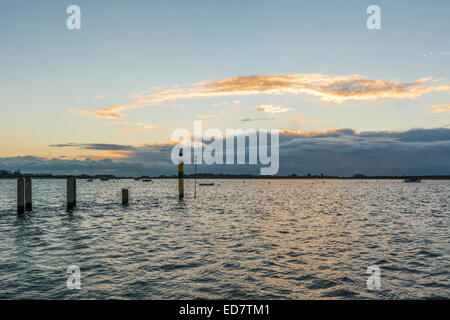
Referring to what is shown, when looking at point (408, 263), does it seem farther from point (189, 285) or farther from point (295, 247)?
point (189, 285)

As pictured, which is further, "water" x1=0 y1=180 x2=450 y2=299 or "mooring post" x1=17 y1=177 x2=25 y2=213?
"mooring post" x1=17 y1=177 x2=25 y2=213

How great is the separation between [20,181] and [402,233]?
134ft

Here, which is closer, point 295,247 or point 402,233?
point 295,247

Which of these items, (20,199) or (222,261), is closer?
(222,261)

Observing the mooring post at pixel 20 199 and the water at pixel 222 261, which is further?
the mooring post at pixel 20 199

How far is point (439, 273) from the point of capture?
15219 millimetres

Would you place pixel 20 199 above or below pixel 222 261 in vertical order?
above
